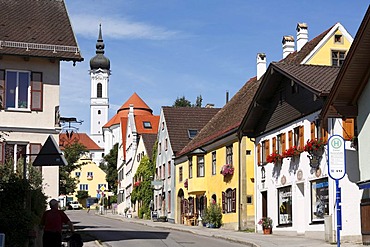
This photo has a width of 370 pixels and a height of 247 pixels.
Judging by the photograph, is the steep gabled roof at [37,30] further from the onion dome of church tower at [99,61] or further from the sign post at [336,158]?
the onion dome of church tower at [99,61]

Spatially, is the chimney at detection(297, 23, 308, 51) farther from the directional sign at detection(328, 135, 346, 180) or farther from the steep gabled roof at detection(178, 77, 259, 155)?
the directional sign at detection(328, 135, 346, 180)

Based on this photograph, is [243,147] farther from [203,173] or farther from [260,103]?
[203,173]

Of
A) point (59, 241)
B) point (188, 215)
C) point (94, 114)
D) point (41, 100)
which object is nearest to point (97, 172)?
point (94, 114)

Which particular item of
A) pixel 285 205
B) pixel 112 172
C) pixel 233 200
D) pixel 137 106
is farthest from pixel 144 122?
pixel 137 106

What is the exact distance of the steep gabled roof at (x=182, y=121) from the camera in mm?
54938

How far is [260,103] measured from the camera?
111ft

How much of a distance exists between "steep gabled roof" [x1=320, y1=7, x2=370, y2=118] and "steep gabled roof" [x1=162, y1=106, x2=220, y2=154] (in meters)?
30.8

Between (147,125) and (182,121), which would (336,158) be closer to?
(182,121)

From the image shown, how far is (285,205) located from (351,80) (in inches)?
403

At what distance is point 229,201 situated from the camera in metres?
40.2

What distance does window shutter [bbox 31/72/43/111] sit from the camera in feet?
91.0

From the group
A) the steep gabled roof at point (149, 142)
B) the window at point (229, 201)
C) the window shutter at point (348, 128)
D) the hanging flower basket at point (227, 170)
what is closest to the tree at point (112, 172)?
the steep gabled roof at point (149, 142)

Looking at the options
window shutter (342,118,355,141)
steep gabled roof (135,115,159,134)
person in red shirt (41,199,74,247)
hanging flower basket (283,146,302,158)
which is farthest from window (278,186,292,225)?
steep gabled roof (135,115,159,134)

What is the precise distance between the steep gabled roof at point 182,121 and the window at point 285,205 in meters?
22.1
